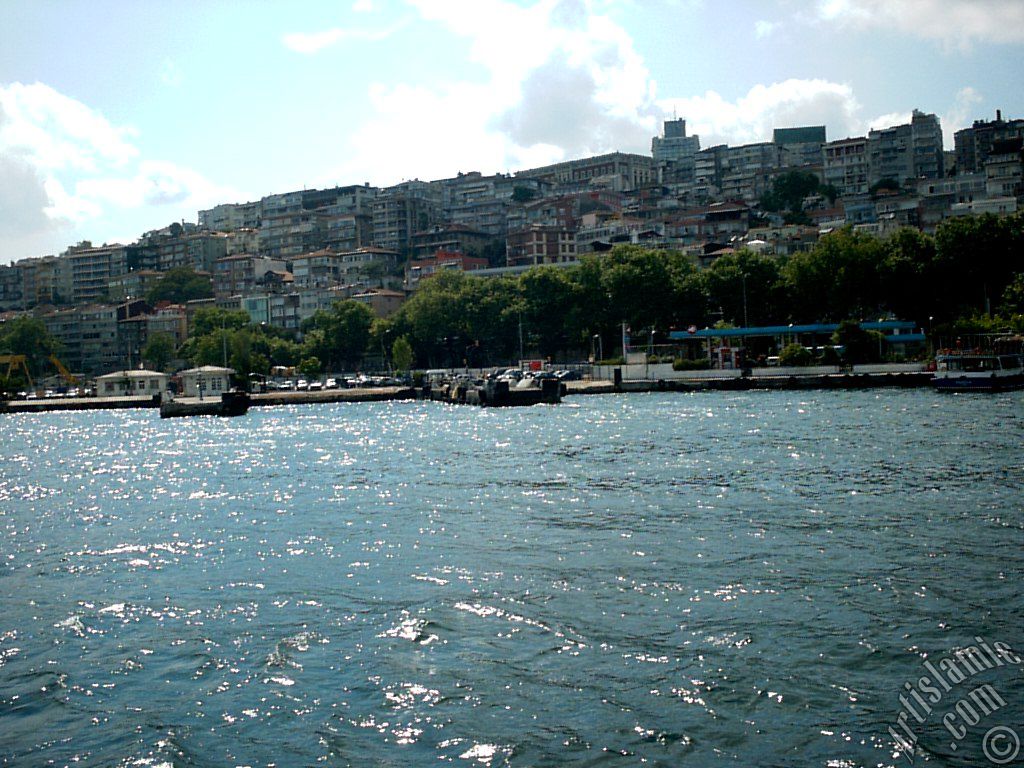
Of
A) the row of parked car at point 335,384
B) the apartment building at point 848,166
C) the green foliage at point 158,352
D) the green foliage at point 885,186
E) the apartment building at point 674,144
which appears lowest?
the row of parked car at point 335,384

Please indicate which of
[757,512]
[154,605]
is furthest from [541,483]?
[154,605]

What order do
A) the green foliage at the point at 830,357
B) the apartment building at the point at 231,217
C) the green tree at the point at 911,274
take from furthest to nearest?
the apartment building at the point at 231,217
the green tree at the point at 911,274
the green foliage at the point at 830,357

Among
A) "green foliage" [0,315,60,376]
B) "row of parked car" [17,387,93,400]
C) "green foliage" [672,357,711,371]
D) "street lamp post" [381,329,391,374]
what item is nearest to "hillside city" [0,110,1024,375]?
"green foliage" [0,315,60,376]

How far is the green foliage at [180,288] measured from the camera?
144m

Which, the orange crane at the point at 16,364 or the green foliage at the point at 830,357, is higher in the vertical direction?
the orange crane at the point at 16,364

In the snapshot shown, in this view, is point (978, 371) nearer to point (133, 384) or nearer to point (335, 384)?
point (335, 384)

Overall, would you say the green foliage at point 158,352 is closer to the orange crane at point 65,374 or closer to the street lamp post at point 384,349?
the orange crane at point 65,374

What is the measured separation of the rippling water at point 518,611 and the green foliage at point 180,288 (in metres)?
121

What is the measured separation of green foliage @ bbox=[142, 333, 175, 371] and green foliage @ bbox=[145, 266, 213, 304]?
78.0ft

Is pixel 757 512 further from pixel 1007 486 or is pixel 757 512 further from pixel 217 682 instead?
pixel 217 682

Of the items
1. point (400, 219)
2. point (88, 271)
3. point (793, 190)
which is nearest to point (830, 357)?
point (793, 190)

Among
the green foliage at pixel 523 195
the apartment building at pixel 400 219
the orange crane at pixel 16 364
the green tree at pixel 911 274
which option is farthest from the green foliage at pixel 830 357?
the green foliage at pixel 523 195

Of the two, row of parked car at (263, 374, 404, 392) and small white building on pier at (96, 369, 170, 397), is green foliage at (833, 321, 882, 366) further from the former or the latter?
small white building on pier at (96, 369, 170, 397)

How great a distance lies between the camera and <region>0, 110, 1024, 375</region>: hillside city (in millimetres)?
109250
